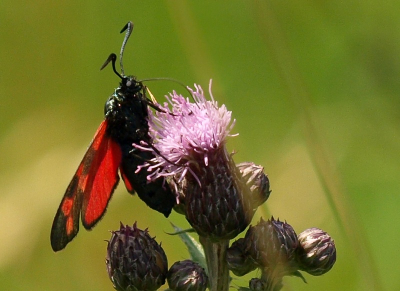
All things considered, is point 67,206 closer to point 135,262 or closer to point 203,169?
point 135,262

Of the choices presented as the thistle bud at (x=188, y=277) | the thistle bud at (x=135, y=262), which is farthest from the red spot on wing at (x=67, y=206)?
the thistle bud at (x=188, y=277)

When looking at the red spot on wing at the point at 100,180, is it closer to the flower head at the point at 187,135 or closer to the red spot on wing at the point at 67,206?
the red spot on wing at the point at 67,206

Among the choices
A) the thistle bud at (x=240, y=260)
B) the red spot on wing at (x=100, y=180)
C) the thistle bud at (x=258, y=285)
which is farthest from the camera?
the red spot on wing at (x=100, y=180)

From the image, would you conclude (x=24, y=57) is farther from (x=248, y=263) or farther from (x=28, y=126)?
(x=248, y=263)

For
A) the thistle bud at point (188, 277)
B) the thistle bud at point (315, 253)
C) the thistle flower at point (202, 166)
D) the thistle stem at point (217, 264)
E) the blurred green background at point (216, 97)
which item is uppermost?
the blurred green background at point (216, 97)

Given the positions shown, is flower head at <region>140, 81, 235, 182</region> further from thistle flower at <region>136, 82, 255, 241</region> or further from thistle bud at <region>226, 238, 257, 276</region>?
thistle bud at <region>226, 238, 257, 276</region>

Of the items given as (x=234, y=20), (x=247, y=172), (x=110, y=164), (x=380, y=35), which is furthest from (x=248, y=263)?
(x=234, y=20)
